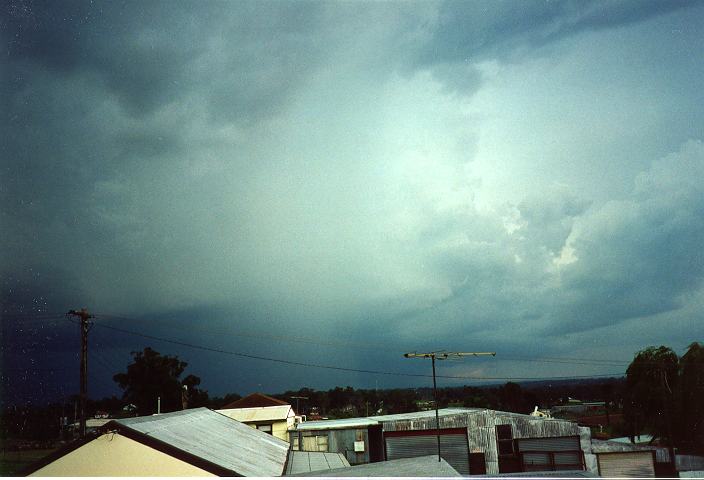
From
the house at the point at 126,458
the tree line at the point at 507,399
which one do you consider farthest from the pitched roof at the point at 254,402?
the house at the point at 126,458

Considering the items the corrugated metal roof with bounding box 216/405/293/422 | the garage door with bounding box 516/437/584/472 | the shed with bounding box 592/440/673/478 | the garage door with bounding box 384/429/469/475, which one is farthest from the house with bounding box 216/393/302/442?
the shed with bounding box 592/440/673/478

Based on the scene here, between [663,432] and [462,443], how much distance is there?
1282 centimetres

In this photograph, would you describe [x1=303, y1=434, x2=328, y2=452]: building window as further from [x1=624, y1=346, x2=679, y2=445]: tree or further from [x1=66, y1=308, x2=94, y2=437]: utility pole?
[x1=624, y1=346, x2=679, y2=445]: tree

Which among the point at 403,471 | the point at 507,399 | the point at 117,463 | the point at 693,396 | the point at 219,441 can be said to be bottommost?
the point at 507,399

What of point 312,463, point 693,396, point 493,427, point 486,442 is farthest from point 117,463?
point 693,396

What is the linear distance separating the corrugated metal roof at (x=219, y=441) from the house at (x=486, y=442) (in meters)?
7.80

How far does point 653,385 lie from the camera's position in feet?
98.8

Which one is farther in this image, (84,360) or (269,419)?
(269,419)

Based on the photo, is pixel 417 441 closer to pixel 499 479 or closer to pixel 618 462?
pixel 618 462

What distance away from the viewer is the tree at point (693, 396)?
82.0 feet

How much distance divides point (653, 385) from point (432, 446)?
48.6 feet

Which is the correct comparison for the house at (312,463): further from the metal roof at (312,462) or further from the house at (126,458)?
the house at (126,458)

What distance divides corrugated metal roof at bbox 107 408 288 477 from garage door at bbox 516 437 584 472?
1182cm

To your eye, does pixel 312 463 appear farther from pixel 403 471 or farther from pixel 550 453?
pixel 550 453
